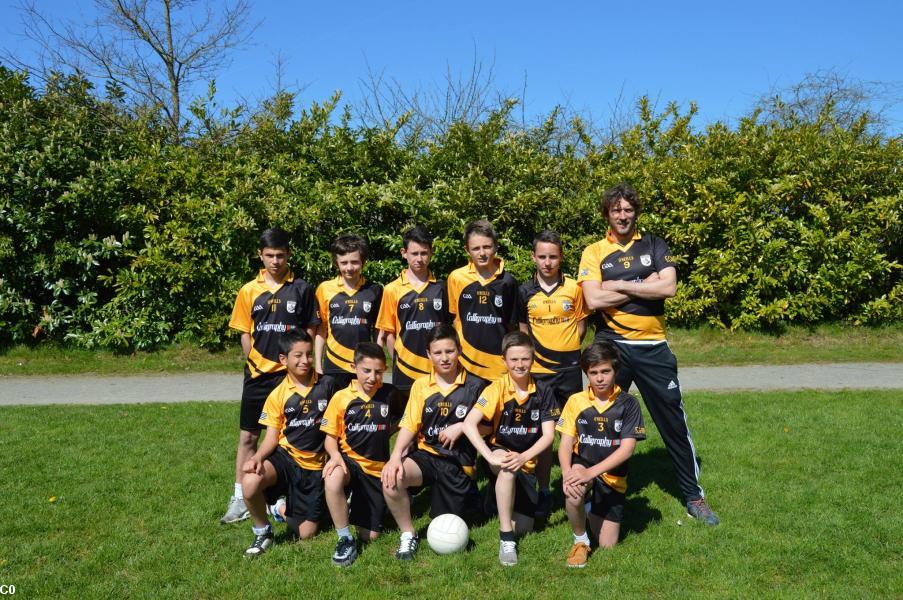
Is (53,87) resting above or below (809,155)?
above

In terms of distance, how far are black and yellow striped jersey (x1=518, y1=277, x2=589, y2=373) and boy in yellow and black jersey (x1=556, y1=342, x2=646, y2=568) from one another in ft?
1.85

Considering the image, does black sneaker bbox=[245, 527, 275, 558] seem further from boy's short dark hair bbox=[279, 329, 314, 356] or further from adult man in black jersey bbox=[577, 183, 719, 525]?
adult man in black jersey bbox=[577, 183, 719, 525]

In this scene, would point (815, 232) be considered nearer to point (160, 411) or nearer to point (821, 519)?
point (821, 519)

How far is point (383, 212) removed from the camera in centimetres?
1010

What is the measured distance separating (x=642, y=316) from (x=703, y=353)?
596 cm

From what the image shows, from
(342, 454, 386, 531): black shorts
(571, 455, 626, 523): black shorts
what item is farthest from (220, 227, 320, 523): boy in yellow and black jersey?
(571, 455, 626, 523): black shorts

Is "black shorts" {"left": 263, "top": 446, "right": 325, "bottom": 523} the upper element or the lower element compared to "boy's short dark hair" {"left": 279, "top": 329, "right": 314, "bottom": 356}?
lower

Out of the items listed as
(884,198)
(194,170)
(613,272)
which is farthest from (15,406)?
(884,198)

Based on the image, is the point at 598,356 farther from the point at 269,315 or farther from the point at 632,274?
the point at 269,315

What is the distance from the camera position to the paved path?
841 cm

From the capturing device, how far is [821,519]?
176 inches

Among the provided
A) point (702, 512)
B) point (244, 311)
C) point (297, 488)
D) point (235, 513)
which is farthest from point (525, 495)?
point (244, 311)

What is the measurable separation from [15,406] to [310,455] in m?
5.29

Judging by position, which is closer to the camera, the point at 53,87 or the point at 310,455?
the point at 310,455
